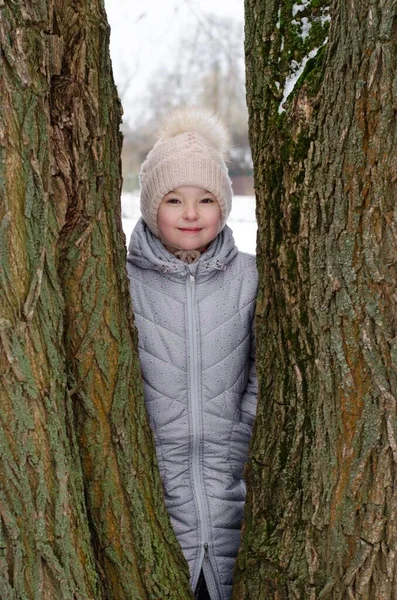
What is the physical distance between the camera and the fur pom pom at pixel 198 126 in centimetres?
273

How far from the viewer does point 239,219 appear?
1007 centimetres

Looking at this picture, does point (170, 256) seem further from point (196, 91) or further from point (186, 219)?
point (196, 91)

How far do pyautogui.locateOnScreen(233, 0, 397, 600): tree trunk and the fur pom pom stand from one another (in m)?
0.50

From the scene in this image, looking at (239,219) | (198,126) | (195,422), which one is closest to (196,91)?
(239,219)

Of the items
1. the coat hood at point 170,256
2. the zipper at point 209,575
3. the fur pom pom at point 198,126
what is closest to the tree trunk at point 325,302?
the zipper at point 209,575

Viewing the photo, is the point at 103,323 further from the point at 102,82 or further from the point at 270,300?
the point at 102,82

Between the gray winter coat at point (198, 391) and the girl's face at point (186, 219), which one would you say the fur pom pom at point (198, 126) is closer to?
the girl's face at point (186, 219)

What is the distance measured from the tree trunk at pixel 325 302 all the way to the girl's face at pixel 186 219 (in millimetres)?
414

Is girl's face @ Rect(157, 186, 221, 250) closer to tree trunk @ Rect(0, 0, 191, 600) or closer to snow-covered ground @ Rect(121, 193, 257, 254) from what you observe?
tree trunk @ Rect(0, 0, 191, 600)

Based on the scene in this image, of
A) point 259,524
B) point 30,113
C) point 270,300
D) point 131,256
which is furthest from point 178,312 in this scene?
point 30,113

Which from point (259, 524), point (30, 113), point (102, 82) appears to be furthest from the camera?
point (259, 524)

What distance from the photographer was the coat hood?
256 centimetres

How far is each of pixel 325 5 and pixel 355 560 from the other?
4.49 feet

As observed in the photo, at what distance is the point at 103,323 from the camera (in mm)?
2129
